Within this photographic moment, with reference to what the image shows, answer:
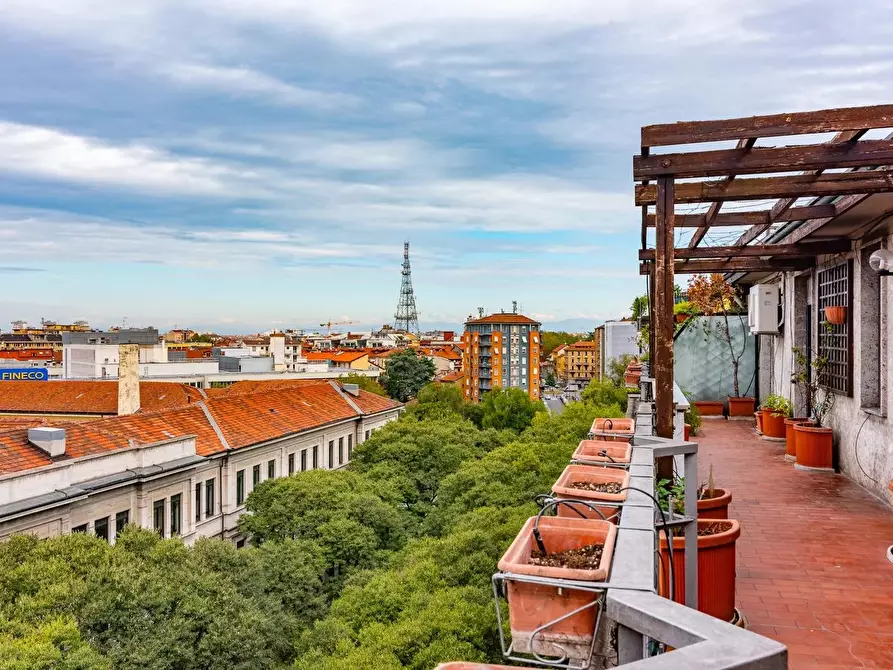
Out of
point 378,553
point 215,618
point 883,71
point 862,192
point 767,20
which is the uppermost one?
point 767,20

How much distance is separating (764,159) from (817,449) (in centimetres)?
582

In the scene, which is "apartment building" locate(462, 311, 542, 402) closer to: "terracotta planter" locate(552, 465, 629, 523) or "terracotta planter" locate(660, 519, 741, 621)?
"terracotta planter" locate(660, 519, 741, 621)

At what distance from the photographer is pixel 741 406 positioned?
1491 centimetres

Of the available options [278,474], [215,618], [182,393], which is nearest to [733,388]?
[215,618]

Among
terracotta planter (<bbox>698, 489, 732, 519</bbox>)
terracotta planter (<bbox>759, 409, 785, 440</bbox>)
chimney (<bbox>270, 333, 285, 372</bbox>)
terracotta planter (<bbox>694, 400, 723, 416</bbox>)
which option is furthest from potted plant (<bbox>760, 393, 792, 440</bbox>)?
chimney (<bbox>270, 333, 285, 372</bbox>)

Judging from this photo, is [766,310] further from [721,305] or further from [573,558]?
[573,558]

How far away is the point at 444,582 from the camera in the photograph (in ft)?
35.3

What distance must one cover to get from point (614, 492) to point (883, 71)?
665 centimetres

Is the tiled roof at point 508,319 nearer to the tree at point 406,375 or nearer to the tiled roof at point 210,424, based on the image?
the tree at point 406,375

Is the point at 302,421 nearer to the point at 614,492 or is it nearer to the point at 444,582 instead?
the point at 444,582

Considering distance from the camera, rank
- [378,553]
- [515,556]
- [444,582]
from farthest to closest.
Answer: [378,553], [444,582], [515,556]

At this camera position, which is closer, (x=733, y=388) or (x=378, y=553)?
(x=733, y=388)

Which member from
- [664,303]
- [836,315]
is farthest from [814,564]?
[836,315]

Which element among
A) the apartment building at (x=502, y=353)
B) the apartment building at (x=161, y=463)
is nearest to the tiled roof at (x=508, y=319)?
the apartment building at (x=502, y=353)
